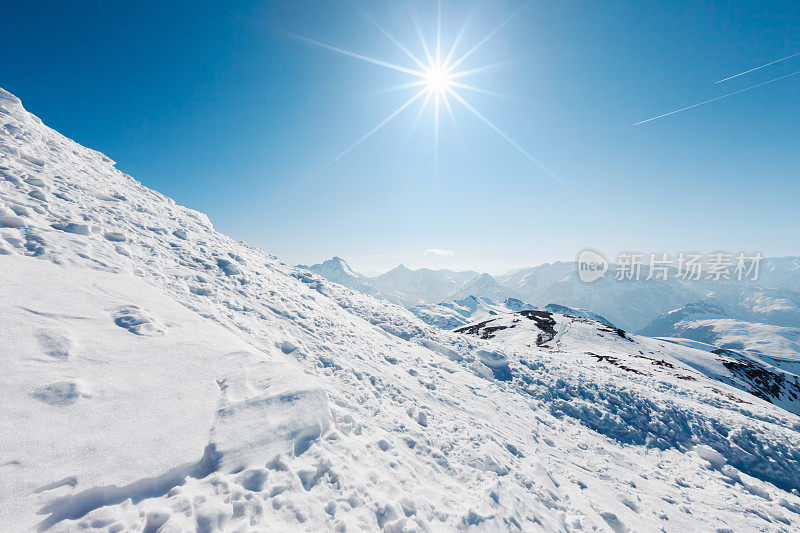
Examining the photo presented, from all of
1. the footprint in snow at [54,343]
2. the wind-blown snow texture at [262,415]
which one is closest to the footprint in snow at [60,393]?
the wind-blown snow texture at [262,415]

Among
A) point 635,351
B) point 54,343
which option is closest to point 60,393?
point 54,343

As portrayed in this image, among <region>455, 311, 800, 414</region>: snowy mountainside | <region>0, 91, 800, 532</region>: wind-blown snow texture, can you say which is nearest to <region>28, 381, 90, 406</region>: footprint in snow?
<region>0, 91, 800, 532</region>: wind-blown snow texture

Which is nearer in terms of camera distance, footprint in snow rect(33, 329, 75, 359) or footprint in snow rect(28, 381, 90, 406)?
footprint in snow rect(28, 381, 90, 406)

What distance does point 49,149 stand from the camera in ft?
49.6

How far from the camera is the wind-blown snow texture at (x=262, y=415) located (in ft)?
15.3

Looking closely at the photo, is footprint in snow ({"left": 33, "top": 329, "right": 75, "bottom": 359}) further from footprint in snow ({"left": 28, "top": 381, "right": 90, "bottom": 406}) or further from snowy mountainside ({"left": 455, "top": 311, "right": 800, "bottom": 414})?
snowy mountainside ({"left": 455, "top": 311, "right": 800, "bottom": 414})

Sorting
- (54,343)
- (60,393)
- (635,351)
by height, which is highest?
(54,343)

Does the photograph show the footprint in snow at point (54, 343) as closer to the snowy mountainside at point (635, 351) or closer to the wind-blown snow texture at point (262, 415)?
the wind-blown snow texture at point (262, 415)

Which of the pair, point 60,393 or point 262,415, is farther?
point 262,415

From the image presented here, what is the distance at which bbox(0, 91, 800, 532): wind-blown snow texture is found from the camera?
466 cm

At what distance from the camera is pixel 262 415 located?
6.24 metres

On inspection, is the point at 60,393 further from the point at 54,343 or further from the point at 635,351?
the point at 635,351

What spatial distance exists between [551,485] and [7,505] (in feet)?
37.3

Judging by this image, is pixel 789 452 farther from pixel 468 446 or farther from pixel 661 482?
→ pixel 468 446
